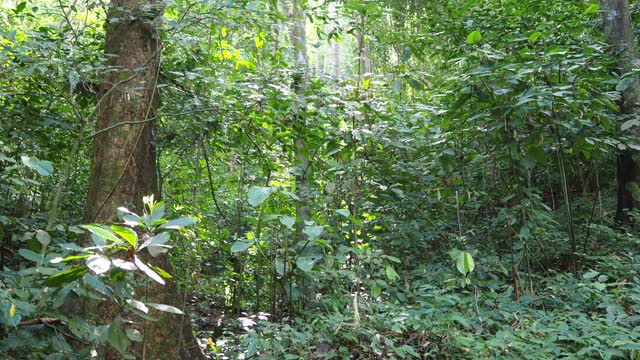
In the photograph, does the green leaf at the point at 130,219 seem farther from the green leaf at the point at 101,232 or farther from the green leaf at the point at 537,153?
the green leaf at the point at 537,153

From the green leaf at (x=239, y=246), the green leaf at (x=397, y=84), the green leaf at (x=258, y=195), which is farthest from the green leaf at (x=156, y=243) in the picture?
the green leaf at (x=397, y=84)

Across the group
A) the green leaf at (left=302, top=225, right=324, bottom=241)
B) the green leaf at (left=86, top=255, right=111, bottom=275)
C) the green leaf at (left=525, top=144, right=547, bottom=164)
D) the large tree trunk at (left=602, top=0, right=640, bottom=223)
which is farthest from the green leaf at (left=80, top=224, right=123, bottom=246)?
the large tree trunk at (left=602, top=0, right=640, bottom=223)

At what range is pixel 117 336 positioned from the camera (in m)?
1.64

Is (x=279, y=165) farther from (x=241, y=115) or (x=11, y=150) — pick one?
(x=11, y=150)

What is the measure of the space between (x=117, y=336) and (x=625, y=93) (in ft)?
17.7

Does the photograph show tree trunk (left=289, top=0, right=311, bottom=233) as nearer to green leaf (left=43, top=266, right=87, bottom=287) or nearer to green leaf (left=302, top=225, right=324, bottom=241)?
green leaf (left=302, top=225, right=324, bottom=241)

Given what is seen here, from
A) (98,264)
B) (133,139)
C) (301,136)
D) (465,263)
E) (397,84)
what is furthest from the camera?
(301,136)

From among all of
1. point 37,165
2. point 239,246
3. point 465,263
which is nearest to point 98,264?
point 37,165

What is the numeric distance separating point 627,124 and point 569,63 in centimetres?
72

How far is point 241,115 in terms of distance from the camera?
4.27 meters

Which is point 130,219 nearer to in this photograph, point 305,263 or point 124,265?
point 124,265

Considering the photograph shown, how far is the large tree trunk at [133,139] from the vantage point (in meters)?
3.39

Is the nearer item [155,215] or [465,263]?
[155,215]

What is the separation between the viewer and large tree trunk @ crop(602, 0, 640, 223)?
5.04 metres
